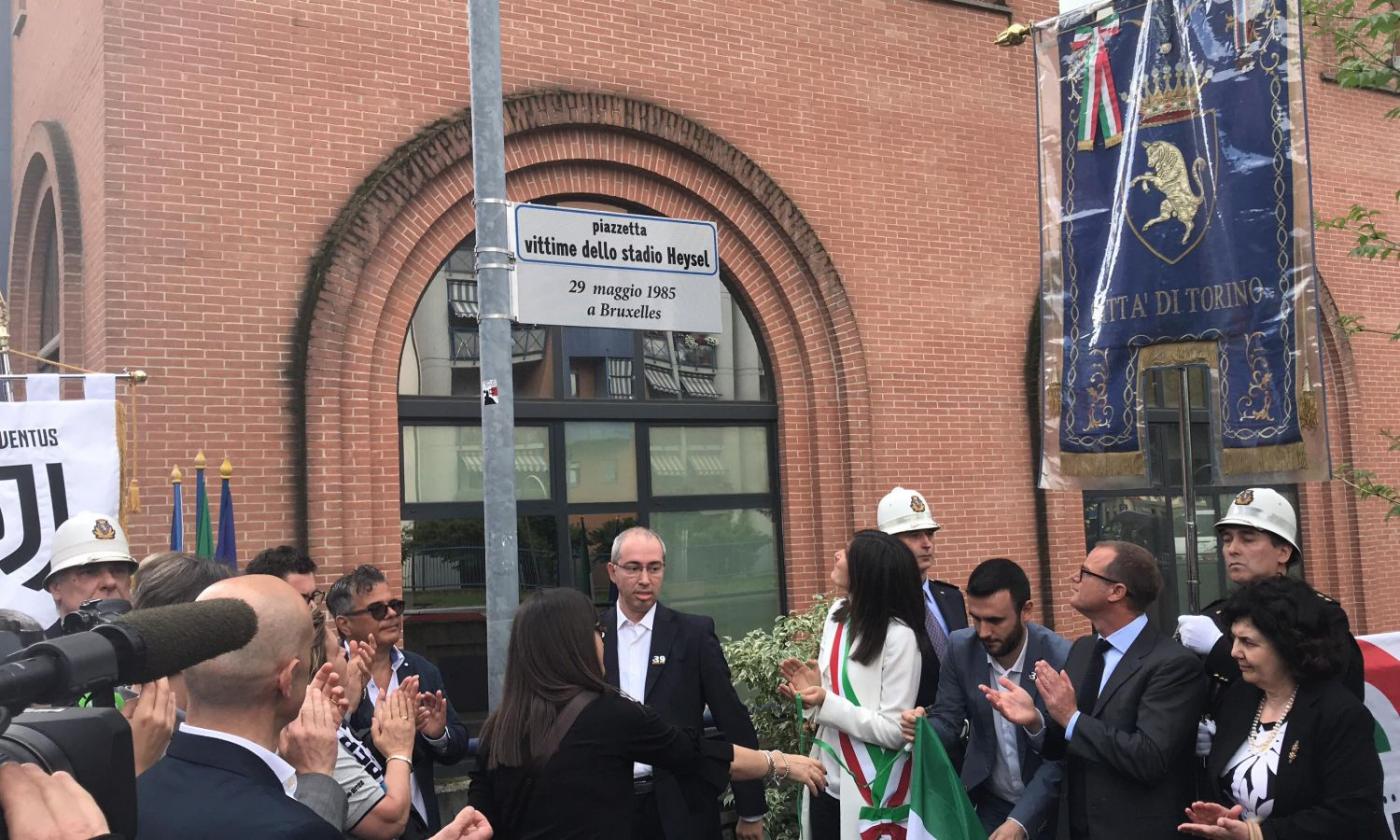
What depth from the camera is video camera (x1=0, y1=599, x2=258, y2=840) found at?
1471mm

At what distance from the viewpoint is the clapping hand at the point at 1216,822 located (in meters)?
3.73

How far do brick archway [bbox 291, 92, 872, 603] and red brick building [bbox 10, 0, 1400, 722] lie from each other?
2 centimetres

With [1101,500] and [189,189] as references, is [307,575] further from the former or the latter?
[1101,500]

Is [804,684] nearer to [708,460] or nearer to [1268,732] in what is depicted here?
[1268,732]

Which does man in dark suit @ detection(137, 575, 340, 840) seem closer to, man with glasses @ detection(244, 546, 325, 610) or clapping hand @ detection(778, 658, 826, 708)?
man with glasses @ detection(244, 546, 325, 610)

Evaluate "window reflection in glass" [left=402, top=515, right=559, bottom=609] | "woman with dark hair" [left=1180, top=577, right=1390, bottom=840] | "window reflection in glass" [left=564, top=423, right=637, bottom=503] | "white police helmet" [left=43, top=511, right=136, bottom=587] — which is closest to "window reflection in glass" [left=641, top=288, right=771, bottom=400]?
"window reflection in glass" [left=564, top=423, right=637, bottom=503]

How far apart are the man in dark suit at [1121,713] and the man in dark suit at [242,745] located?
104 inches

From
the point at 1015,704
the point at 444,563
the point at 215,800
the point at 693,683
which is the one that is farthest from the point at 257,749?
the point at 444,563

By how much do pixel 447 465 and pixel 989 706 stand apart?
17.2 feet

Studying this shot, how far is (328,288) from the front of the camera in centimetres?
836

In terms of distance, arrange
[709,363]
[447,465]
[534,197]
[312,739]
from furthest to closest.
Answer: [709,363]
[534,197]
[447,465]
[312,739]

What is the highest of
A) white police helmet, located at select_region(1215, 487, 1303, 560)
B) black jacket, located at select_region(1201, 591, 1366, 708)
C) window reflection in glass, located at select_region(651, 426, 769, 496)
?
window reflection in glass, located at select_region(651, 426, 769, 496)

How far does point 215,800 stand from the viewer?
7.27 ft

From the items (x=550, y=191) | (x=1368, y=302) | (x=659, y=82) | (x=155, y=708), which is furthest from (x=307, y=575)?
(x=1368, y=302)
